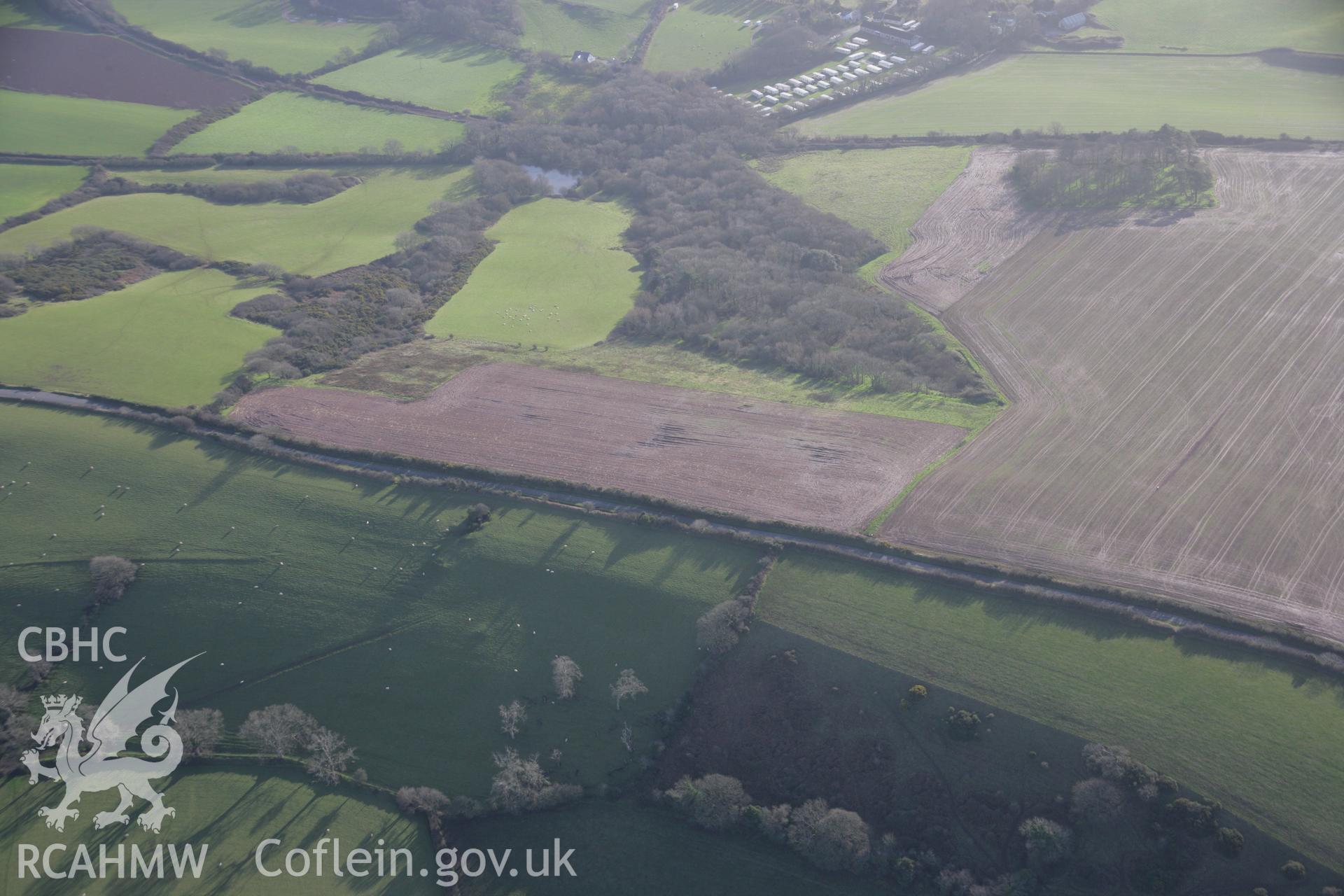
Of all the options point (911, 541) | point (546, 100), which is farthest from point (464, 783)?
point (546, 100)

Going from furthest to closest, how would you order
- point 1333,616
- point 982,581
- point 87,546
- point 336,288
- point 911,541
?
point 336,288 < point 87,546 < point 911,541 < point 982,581 < point 1333,616

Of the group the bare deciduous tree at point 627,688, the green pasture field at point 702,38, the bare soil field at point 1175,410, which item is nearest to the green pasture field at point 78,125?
the green pasture field at point 702,38

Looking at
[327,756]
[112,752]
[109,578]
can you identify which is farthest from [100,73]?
[327,756]

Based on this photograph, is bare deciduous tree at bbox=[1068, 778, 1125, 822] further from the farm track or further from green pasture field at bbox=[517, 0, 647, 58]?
green pasture field at bbox=[517, 0, 647, 58]

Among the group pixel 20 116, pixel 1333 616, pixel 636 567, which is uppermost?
pixel 20 116

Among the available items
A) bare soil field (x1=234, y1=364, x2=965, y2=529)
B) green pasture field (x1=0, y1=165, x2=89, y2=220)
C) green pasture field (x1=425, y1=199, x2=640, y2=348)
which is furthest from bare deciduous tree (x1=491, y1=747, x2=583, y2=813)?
green pasture field (x1=0, y1=165, x2=89, y2=220)

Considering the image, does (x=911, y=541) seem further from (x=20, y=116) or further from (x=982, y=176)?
(x=20, y=116)

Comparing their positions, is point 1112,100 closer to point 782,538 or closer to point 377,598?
point 782,538
